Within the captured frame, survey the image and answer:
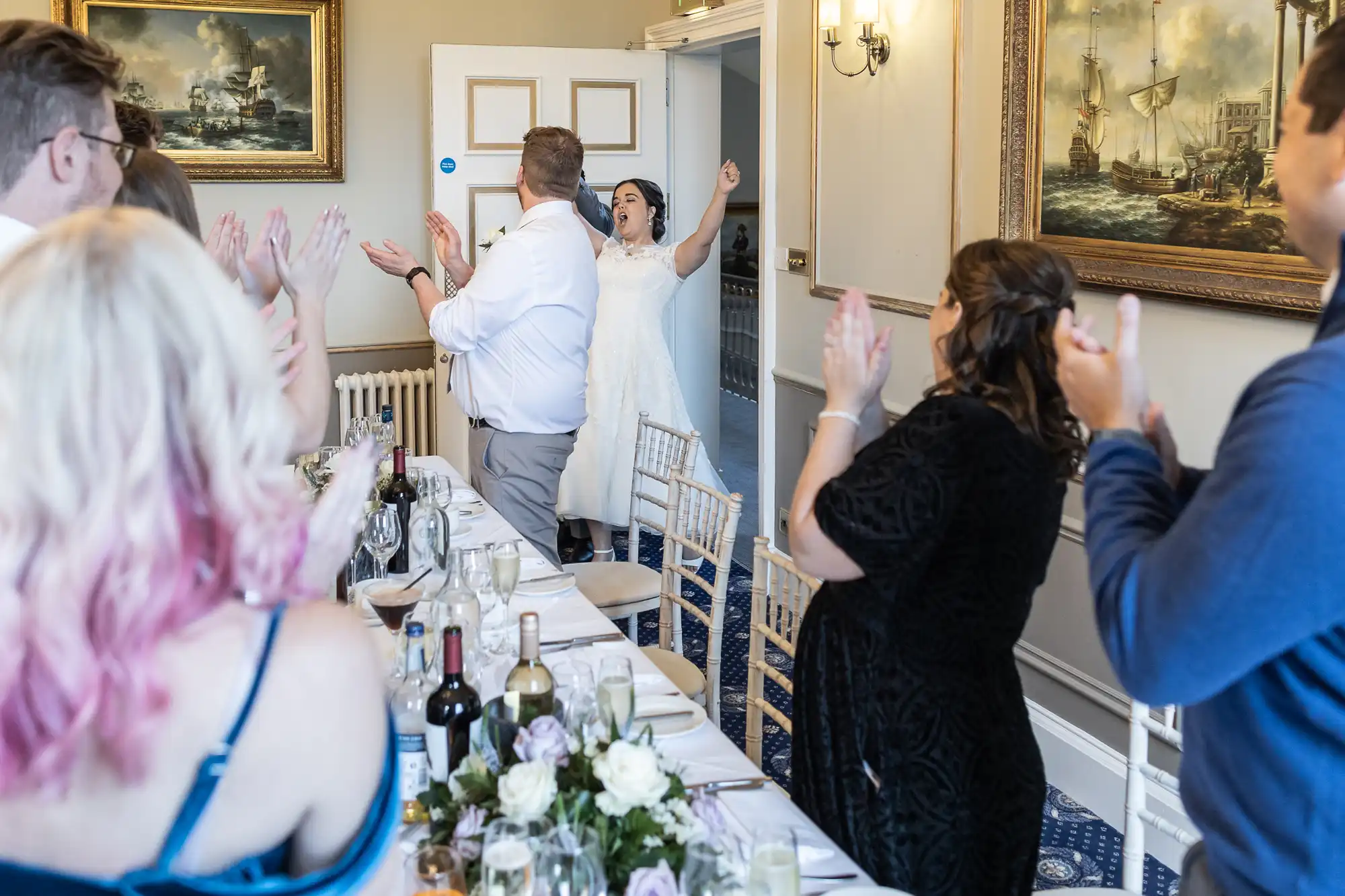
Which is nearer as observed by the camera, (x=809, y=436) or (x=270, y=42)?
(x=809, y=436)

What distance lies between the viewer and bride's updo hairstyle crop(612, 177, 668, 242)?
5766 mm

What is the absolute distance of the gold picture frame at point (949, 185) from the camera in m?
3.84

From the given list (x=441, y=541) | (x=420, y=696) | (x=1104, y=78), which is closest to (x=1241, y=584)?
(x=420, y=696)

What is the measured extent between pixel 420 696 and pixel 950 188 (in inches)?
106

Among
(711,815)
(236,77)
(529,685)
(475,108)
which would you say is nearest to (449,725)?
(529,685)

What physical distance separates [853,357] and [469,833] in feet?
3.29

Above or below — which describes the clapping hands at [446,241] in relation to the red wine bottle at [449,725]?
above

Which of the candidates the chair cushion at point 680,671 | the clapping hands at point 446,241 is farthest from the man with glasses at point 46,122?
the clapping hands at point 446,241

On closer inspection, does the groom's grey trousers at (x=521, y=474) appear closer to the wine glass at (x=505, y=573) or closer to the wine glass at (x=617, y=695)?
the wine glass at (x=505, y=573)

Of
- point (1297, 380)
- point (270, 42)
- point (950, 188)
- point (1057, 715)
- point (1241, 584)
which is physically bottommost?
point (1057, 715)

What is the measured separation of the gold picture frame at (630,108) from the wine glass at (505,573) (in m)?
3.88

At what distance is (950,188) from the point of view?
3930mm

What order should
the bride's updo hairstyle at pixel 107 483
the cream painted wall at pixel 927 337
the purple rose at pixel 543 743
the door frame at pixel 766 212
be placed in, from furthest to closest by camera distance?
the door frame at pixel 766 212 → the cream painted wall at pixel 927 337 → the purple rose at pixel 543 743 → the bride's updo hairstyle at pixel 107 483

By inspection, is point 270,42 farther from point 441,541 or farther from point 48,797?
point 48,797
